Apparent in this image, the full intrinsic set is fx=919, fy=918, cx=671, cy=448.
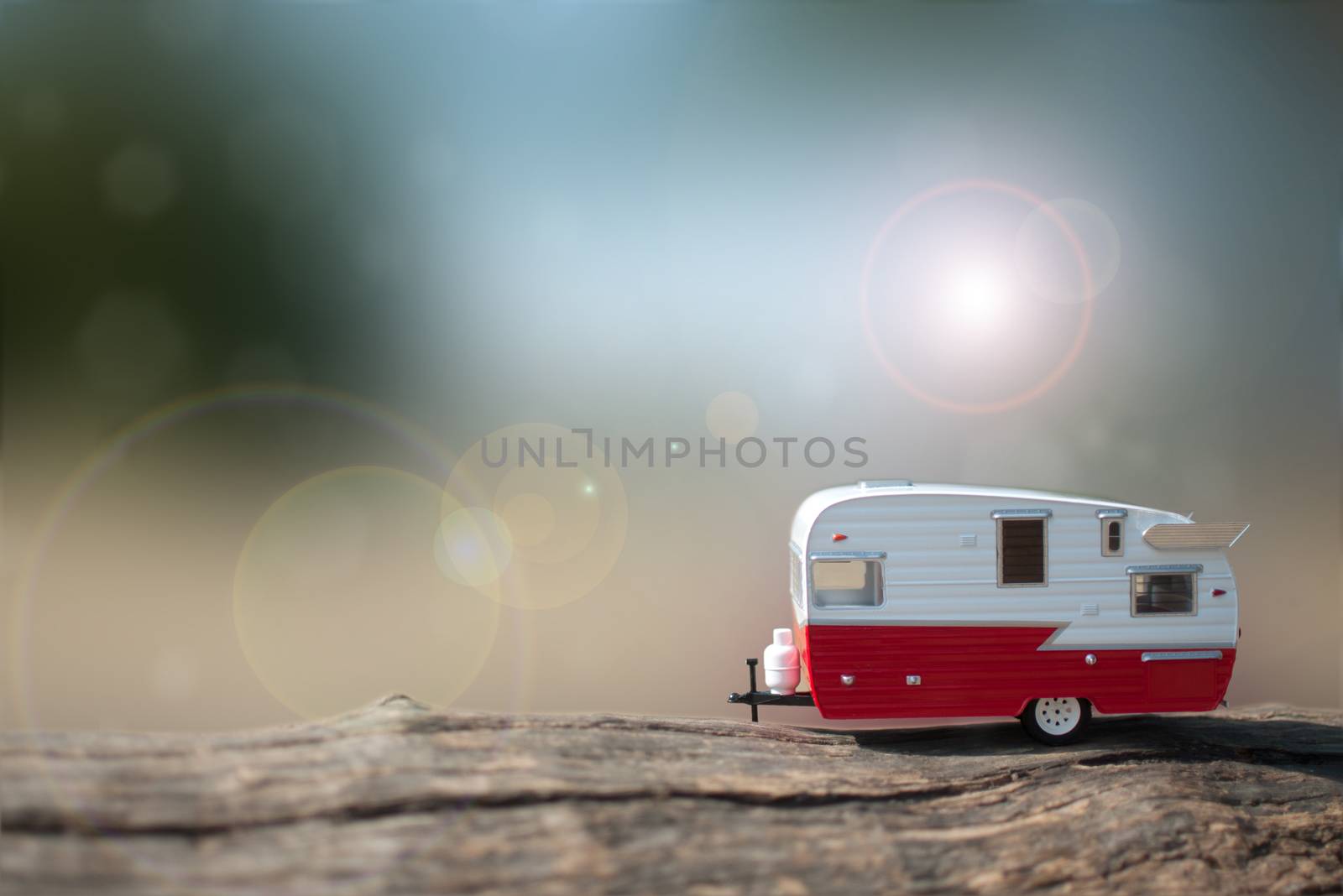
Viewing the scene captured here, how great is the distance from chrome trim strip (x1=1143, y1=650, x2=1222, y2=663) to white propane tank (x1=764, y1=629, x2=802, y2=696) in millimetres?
3792

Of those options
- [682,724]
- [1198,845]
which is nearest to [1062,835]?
[1198,845]

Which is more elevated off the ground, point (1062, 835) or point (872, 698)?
point (872, 698)

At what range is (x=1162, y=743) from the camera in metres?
10.3

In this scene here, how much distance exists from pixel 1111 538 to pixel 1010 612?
1.39 meters

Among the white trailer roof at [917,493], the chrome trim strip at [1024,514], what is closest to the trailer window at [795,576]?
the white trailer roof at [917,493]

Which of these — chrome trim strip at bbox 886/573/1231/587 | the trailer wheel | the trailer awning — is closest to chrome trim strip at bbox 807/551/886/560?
chrome trim strip at bbox 886/573/1231/587

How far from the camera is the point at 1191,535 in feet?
32.6

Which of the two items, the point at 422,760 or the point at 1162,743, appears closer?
the point at 422,760

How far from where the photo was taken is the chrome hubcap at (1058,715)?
1037 centimetres

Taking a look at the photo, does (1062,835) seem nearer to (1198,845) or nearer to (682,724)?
(1198,845)

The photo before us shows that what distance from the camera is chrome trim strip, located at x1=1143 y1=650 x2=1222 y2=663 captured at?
32.7ft

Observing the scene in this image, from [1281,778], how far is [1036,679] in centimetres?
278

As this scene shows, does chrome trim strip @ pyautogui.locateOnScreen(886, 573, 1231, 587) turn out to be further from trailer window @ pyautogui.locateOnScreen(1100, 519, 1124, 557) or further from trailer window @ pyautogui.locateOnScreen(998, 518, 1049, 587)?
trailer window @ pyautogui.locateOnScreen(1100, 519, 1124, 557)

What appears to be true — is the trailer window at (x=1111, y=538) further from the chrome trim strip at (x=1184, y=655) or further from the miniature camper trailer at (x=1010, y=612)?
the chrome trim strip at (x=1184, y=655)
